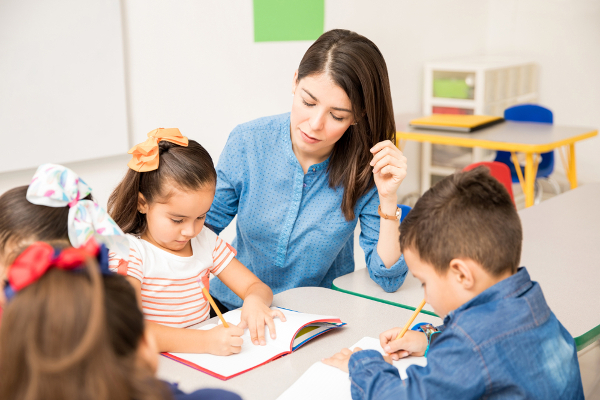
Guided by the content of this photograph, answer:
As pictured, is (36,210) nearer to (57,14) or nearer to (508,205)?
(508,205)

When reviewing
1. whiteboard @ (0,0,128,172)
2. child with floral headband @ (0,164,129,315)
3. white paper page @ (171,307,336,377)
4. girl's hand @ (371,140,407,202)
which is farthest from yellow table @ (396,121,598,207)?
child with floral headband @ (0,164,129,315)

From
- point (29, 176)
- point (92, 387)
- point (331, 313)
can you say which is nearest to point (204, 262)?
point (331, 313)

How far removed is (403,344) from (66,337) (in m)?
0.70

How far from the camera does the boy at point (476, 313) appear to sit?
83cm

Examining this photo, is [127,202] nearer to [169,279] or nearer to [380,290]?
[169,279]

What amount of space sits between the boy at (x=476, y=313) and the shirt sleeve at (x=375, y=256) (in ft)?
1.44

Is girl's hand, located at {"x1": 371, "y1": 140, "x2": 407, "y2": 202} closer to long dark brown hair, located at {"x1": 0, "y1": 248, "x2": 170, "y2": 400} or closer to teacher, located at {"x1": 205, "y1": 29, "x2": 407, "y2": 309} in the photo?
teacher, located at {"x1": 205, "y1": 29, "x2": 407, "y2": 309}

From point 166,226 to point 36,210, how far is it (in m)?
0.30

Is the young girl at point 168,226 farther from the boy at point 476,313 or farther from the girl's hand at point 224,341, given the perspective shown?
the boy at point 476,313

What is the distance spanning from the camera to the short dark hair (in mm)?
894

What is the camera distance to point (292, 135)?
1589mm

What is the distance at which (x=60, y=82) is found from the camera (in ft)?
7.40

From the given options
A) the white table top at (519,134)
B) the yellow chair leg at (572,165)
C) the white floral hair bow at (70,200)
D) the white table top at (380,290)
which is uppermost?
the white floral hair bow at (70,200)

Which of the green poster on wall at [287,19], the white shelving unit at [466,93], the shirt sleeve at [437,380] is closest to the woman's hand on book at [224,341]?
the shirt sleeve at [437,380]
